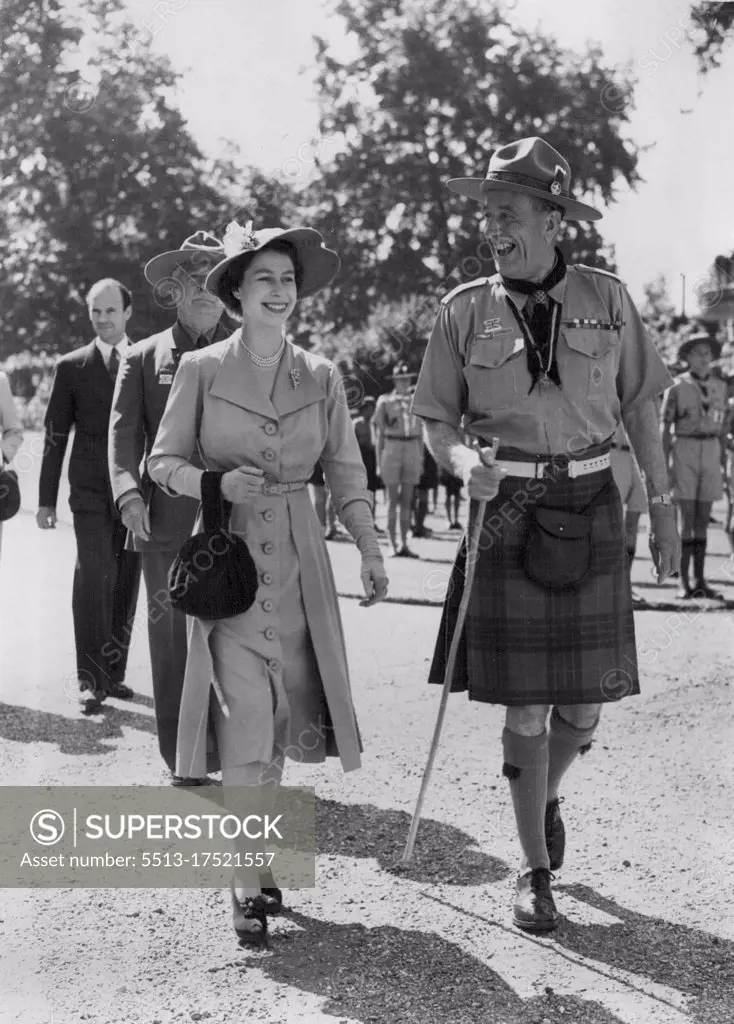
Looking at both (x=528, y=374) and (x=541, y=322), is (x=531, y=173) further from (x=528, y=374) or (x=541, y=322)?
(x=528, y=374)

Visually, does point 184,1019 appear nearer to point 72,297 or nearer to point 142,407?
point 142,407

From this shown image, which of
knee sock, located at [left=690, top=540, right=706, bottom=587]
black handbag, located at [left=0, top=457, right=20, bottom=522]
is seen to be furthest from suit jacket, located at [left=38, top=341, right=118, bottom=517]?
knee sock, located at [left=690, top=540, right=706, bottom=587]

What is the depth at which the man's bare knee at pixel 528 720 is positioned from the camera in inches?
165

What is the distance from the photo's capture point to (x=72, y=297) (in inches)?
654

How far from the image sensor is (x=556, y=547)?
4.05 meters

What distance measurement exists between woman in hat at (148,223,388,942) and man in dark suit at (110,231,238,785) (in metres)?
1.25

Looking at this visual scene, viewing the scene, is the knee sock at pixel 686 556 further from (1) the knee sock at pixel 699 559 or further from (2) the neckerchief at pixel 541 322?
(2) the neckerchief at pixel 541 322

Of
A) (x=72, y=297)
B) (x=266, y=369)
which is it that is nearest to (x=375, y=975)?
(x=266, y=369)

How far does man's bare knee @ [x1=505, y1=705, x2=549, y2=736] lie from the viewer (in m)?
4.18

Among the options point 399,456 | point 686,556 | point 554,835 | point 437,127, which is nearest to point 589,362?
point 554,835

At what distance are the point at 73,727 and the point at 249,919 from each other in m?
2.97

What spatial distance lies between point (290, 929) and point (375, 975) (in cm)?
46

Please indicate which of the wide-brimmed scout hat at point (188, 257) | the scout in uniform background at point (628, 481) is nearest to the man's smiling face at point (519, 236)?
the wide-brimmed scout hat at point (188, 257)

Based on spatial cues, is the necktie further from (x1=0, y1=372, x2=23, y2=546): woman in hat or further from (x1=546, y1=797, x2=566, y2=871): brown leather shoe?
(x1=546, y1=797, x2=566, y2=871): brown leather shoe
